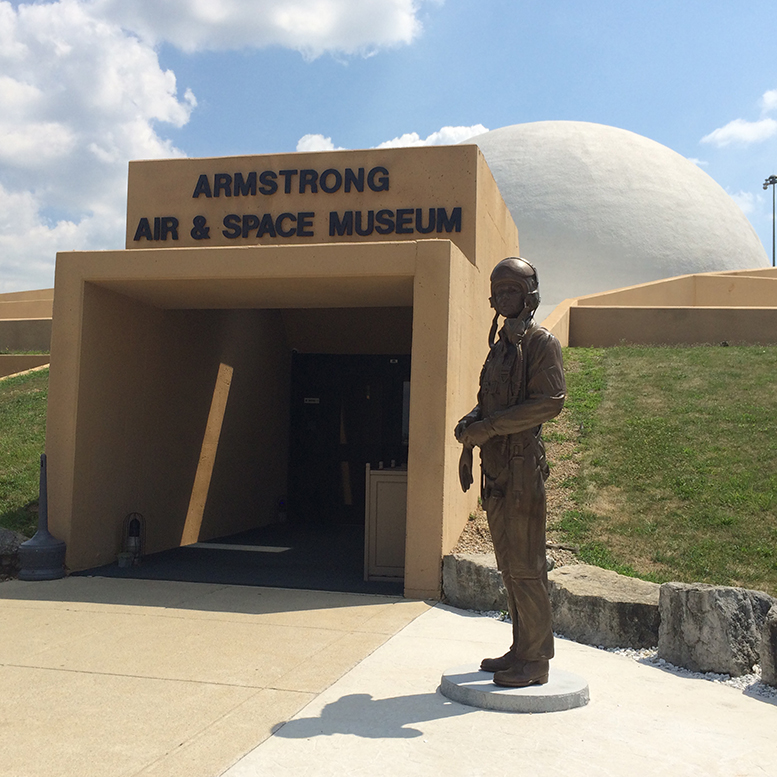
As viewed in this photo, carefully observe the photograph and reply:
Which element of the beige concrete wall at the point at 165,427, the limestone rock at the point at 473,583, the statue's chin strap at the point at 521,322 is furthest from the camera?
the beige concrete wall at the point at 165,427

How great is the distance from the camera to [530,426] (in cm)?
473

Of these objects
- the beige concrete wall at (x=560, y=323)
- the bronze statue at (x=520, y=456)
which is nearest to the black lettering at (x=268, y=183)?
the bronze statue at (x=520, y=456)

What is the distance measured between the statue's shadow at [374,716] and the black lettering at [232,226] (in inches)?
270

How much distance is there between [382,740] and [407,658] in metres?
1.67

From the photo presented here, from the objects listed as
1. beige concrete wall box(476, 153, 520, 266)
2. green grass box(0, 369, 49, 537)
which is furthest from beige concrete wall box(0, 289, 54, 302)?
beige concrete wall box(476, 153, 520, 266)

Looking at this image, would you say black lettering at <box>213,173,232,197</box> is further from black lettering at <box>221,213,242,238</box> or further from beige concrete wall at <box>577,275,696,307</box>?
beige concrete wall at <box>577,275,696,307</box>

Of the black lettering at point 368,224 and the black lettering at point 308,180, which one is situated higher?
the black lettering at point 308,180

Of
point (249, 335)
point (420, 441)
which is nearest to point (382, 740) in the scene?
point (420, 441)

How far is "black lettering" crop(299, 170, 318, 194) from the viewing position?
10.2 meters

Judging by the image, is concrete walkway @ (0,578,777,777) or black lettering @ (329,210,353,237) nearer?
concrete walkway @ (0,578,777,777)

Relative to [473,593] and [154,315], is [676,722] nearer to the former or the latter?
[473,593]

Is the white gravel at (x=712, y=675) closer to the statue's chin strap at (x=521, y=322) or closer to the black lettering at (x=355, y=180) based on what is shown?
the statue's chin strap at (x=521, y=322)

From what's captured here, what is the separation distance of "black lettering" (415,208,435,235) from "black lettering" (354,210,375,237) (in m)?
0.55

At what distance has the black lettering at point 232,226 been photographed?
10.4 m
